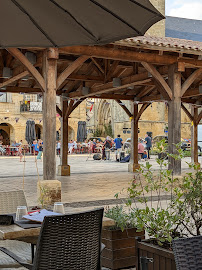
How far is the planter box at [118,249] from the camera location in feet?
12.4

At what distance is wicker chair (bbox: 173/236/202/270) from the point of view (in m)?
2.26

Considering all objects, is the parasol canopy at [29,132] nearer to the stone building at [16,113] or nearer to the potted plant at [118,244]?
the stone building at [16,113]

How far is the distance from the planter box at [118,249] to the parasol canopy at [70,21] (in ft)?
6.04

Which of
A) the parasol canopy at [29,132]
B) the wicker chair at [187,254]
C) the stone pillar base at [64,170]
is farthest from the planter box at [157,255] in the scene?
the parasol canopy at [29,132]

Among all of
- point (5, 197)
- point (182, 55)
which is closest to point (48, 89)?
point (182, 55)

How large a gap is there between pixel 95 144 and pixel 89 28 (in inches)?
1006

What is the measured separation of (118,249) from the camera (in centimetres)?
380

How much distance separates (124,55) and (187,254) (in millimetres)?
6834

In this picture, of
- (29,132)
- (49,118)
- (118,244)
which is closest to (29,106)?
(29,132)

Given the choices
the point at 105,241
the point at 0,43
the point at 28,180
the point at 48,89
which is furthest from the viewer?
the point at 28,180

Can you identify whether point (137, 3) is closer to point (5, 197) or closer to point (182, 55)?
point (5, 197)

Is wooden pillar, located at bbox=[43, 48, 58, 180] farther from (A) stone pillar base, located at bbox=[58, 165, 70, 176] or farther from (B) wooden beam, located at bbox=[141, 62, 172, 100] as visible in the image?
(A) stone pillar base, located at bbox=[58, 165, 70, 176]

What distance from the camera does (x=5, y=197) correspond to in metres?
3.91

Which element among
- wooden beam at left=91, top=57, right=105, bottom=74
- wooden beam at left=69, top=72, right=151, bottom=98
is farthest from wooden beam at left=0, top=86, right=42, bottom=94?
wooden beam at left=91, top=57, right=105, bottom=74
